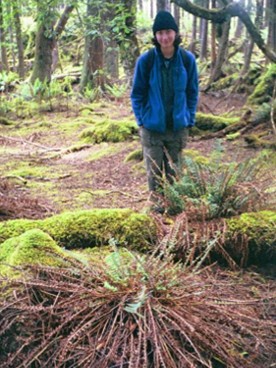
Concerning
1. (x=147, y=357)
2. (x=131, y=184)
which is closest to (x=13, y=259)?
(x=147, y=357)

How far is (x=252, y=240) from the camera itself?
4172mm

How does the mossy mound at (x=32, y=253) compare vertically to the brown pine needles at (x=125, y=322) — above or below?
above

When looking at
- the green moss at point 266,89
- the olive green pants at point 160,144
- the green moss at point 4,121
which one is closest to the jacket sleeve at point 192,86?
the olive green pants at point 160,144

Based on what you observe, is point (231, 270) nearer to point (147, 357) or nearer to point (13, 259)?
point (147, 357)

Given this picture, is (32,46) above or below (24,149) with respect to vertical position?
above

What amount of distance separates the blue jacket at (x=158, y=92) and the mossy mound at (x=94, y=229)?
4.48ft

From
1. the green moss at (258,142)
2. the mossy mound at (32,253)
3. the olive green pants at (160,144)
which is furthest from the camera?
the green moss at (258,142)

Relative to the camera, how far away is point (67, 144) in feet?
37.6

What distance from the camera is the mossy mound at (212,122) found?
1017cm

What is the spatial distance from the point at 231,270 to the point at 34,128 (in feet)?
33.7

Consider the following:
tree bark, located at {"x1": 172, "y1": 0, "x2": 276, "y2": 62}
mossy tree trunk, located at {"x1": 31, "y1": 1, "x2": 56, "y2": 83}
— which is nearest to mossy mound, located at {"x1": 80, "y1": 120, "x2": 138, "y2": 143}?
tree bark, located at {"x1": 172, "y1": 0, "x2": 276, "y2": 62}

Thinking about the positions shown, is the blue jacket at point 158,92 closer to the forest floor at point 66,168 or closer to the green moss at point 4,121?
the forest floor at point 66,168

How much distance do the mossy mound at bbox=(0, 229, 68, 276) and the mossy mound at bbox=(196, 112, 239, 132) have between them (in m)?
7.30

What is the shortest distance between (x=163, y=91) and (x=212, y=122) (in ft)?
17.7
